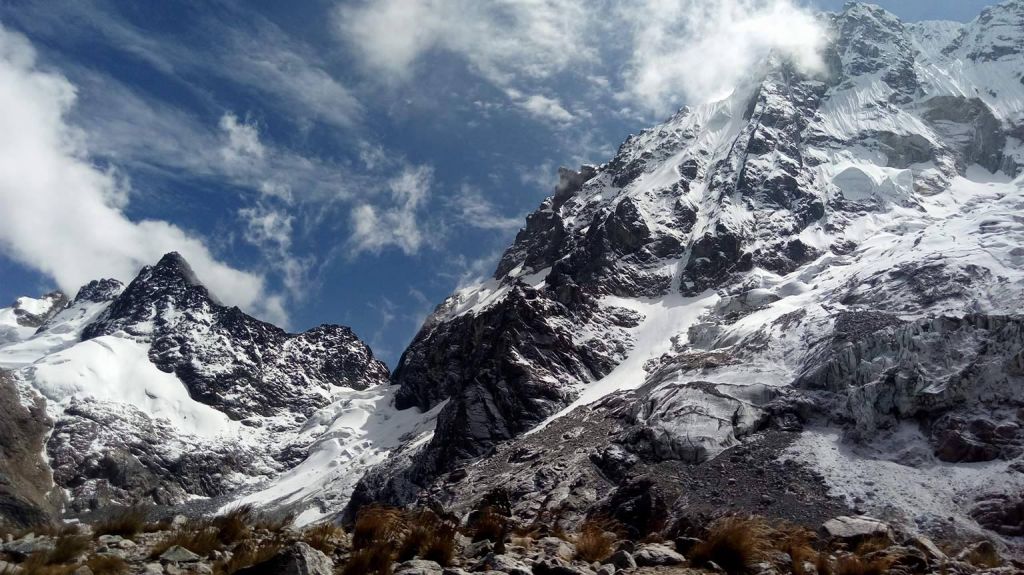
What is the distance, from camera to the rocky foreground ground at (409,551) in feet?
31.0

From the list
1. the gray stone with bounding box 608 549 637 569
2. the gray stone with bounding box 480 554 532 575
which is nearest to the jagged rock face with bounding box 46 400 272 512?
the gray stone with bounding box 480 554 532 575

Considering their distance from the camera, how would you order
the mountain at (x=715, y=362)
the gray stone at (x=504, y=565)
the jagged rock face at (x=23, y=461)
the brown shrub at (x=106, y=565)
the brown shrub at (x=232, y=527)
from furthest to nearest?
the jagged rock face at (x=23, y=461) < the mountain at (x=715, y=362) < the brown shrub at (x=232, y=527) < the gray stone at (x=504, y=565) < the brown shrub at (x=106, y=565)

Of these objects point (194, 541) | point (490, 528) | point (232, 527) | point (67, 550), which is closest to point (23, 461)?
point (232, 527)

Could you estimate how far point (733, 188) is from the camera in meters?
137

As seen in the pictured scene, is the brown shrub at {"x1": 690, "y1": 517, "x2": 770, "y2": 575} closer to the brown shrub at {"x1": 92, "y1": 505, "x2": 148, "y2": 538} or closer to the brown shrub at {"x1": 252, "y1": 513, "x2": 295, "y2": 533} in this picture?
the brown shrub at {"x1": 252, "y1": 513, "x2": 295, "y2": 533}

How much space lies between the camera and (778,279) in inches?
4304

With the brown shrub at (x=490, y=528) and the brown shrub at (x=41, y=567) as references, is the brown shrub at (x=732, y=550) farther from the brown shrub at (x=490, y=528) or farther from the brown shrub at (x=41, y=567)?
the brown shrub at (x=41, y=567)

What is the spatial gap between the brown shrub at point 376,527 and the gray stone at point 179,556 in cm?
221

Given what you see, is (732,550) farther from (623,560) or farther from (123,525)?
(123,525)

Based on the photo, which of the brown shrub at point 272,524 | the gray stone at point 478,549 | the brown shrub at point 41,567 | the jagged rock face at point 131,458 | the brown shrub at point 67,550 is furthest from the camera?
the jagged rock face at point 131,458

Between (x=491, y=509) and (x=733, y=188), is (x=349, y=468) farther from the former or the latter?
(x=491, y=509)

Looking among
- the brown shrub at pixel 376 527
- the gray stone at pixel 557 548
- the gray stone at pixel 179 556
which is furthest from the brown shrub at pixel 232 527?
the gray stone at pixel 557 548

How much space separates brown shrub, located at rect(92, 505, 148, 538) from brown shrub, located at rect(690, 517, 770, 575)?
344 inches

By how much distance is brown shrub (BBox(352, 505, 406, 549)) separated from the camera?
36.4 feet
